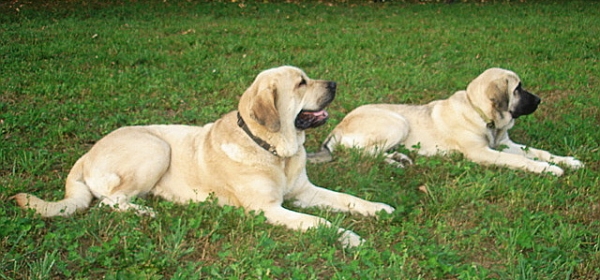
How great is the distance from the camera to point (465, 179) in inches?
→ 203

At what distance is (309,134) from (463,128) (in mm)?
1634

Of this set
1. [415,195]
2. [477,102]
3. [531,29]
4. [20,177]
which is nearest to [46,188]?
[20,177]

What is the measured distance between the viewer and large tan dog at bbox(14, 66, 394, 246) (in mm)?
4438

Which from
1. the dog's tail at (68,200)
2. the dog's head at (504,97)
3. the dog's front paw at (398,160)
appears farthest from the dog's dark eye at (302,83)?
the dog's head at (504,97)

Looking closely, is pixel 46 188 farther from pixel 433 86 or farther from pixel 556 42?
pixel 556 42

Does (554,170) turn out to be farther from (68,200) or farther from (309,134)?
(68,200)

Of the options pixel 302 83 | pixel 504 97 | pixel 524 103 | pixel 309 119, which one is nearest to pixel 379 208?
pixel 309 119

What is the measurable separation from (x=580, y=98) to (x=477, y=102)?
2.47m

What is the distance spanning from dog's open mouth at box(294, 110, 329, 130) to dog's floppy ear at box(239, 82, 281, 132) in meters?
0.29

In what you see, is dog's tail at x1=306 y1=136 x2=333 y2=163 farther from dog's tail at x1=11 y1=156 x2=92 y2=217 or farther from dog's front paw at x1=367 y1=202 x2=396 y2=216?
dog's tail at x1=11 y1=156 x2=92 y2=217

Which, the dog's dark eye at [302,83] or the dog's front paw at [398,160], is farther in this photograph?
the dog's front paw at [398,160]

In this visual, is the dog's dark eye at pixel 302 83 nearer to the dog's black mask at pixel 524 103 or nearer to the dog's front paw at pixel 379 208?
the dog's front paw at pixel 379 208

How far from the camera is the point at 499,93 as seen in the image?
6.01 metres

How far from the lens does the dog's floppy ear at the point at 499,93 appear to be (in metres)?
6.00
